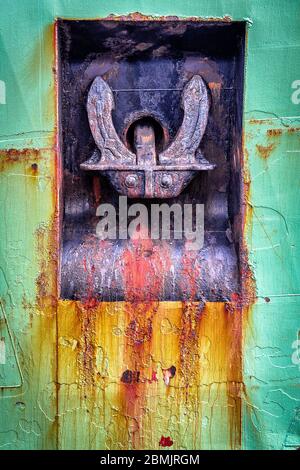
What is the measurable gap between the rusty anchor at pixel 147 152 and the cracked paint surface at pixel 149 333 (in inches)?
6.3

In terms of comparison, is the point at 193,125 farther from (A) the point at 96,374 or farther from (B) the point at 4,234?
(A) the point at 96,374

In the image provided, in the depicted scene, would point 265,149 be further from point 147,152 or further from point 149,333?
point 149,333

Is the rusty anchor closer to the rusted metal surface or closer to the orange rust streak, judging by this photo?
the rusted metal surface

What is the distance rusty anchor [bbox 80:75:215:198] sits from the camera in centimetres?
178

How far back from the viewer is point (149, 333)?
178cm

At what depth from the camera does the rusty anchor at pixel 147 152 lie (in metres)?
1.78

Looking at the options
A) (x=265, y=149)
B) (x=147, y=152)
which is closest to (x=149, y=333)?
(x=147, y=152)

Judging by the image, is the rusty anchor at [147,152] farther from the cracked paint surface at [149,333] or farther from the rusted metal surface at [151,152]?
the cracked paint surface at [149,333]

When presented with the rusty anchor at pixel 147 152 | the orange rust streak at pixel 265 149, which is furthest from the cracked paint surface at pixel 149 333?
the rusty anchor at pixel 147 152

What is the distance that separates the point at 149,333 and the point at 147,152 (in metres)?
0.65

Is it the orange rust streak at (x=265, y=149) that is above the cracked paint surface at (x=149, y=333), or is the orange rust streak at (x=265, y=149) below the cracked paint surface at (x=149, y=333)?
above

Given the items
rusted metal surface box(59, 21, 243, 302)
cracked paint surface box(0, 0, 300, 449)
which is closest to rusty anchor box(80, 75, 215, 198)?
rusted metal surface box(59, 21, 243, 302)

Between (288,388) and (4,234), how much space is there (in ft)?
3.82

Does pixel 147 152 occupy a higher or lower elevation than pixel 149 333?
higher
